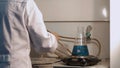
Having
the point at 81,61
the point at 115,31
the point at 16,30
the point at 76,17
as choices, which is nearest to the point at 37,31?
the point at 16,30

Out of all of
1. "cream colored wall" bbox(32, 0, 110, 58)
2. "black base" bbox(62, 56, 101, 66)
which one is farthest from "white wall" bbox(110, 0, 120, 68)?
"cream colored wall" bbox(32, 0, 110, 58)

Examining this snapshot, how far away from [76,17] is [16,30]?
103 cm

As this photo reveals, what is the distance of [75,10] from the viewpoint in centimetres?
239

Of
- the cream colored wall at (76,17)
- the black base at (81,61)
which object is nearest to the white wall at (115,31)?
the black base at (81,61)

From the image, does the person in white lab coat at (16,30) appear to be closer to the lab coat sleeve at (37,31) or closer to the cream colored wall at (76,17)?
the lab coat sleeve at (37,31)

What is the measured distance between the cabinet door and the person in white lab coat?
95 cm

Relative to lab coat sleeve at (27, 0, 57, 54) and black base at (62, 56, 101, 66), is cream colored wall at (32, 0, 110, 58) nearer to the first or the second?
black base at (62, 56, 101, 66)

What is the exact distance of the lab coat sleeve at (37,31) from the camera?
4.85ft

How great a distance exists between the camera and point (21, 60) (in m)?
1.46

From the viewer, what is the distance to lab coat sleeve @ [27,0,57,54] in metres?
1.48

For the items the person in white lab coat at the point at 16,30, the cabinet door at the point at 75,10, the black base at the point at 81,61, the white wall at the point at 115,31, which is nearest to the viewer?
the person in white lab coat at the point at 16,30

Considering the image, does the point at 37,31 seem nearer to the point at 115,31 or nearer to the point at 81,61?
the point at 81,61

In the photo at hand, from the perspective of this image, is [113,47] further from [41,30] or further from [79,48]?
[41,30]

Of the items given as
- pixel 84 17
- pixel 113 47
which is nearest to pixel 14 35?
pixel 113 47
